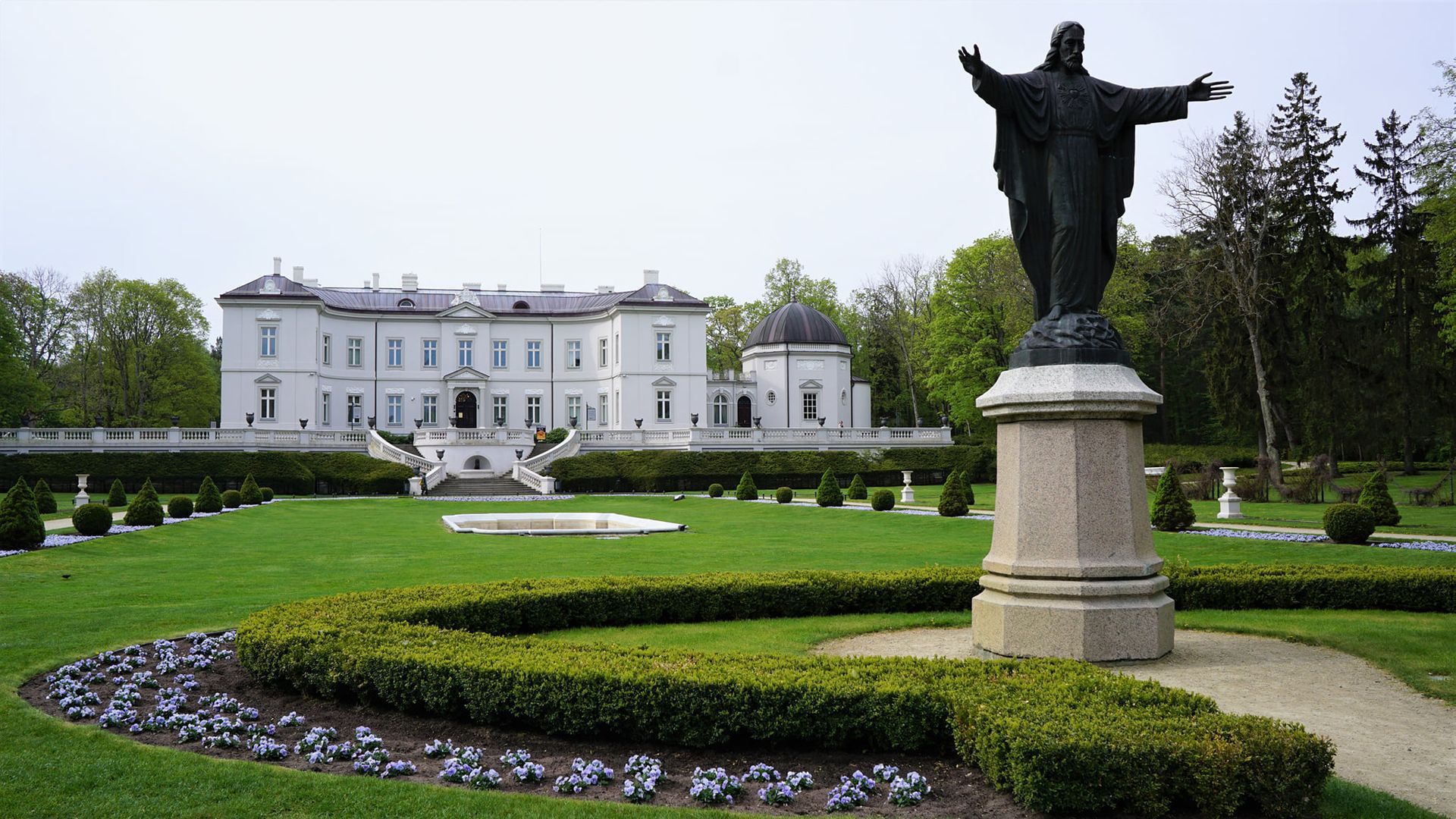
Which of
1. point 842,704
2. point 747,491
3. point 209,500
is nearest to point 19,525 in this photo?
point 209,500

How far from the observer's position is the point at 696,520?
28.1 m

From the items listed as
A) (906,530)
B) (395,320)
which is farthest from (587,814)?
(395,320)

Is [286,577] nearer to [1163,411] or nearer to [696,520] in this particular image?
[696,520]

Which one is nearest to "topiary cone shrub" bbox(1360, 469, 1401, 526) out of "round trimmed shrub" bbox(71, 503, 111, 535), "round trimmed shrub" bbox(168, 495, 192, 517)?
"round trimmed shrub" bbox(71, 503, 111, 535)

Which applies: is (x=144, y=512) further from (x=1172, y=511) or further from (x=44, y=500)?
(x=1172, y=511)

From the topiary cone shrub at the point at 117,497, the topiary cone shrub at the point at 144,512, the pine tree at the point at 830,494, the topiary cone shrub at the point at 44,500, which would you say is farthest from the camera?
the pine tree at the point at 830,494

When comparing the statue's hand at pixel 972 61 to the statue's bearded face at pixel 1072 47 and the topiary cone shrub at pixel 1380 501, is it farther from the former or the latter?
the topiary cone shrub at pixel 1380 501

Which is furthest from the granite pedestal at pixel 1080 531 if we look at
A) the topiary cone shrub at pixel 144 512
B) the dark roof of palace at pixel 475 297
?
the dark roof of palace at pixel 475 297

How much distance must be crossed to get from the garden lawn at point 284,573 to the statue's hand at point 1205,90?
586 centimetres

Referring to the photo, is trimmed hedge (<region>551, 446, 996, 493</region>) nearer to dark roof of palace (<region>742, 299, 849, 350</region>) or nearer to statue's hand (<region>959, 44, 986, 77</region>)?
dark roof of palace (<region>742, 299, 849, 350</region>)

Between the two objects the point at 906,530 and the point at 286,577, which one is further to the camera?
the point at 906,530

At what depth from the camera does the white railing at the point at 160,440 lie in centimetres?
4572

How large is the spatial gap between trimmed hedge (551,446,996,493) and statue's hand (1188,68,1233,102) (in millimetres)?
35111

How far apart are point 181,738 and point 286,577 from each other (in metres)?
8.90
